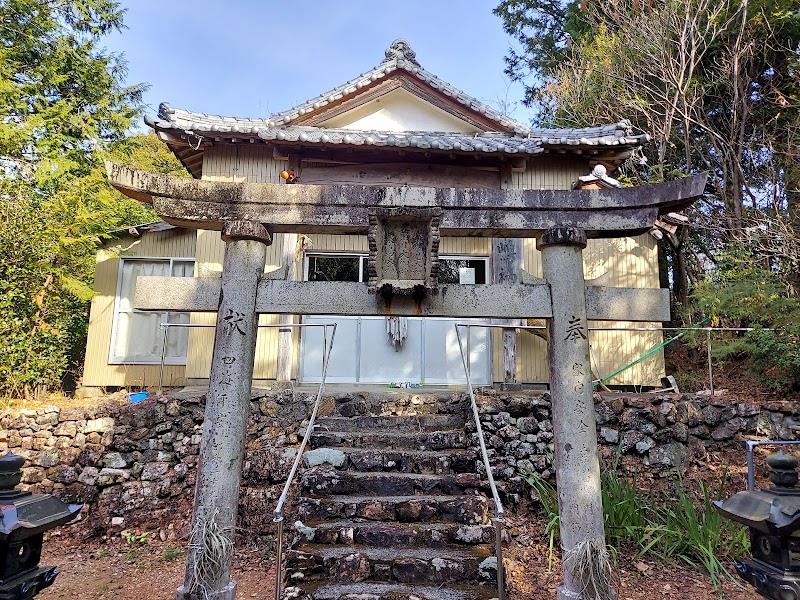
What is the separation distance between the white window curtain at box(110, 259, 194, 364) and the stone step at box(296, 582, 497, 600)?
591 cm

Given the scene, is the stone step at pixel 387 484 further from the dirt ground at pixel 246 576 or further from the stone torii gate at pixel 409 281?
the stone torii gate at pixel 409 281

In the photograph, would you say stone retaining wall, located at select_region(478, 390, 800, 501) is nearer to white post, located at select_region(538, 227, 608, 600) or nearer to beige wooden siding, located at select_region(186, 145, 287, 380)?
white post, located at select_region(538, 227, 608, 600)

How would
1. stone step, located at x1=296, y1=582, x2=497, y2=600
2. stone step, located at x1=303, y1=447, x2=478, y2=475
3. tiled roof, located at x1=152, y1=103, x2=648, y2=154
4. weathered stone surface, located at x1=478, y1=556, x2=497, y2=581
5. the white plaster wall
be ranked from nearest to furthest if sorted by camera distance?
stone step, located at x1=296, y1=582, x2=497, y2=600
weathered stone surface, located at x1=478, y1=556, x2=497, y2=581
stone step, located at x1=303, y1=447, x2=478, y2=475
tiled roof, located at x1=152, y1=103, x2=648, y2=154
the white plaster wall

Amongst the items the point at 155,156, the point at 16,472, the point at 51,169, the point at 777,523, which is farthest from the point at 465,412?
the point at 155,156

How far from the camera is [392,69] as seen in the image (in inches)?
331

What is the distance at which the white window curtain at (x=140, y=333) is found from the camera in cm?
852

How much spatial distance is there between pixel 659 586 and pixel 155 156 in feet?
59.1

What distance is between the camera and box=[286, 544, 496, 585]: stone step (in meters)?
3.94

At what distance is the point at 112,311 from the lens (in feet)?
28.3

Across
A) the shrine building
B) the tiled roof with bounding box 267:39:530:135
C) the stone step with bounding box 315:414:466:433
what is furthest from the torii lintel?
the tiled roof with bounding box 267:39:530:135

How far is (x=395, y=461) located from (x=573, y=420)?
2376 millimetres

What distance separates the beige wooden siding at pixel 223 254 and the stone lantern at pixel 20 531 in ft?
17.5

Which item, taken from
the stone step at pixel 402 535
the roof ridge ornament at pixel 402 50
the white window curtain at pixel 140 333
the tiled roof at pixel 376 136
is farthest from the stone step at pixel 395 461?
the roof ridge ornament at pixel 402 50

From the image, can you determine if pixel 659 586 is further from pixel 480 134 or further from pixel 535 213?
pixel 480 134
